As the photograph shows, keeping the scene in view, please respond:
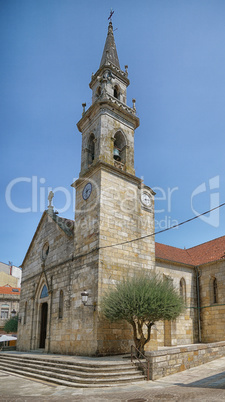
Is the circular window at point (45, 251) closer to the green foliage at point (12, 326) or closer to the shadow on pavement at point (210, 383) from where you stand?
the green foliage at point (12, 326)

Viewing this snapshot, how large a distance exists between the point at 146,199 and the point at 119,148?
346 centimetres

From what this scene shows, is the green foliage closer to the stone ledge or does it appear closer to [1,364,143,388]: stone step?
[1,364,143,388]: stone step

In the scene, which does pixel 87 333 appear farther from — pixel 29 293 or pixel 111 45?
pixel 111 45

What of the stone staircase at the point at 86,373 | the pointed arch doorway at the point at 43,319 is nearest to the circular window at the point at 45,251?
the pointed arch doorway at the point at 43,319

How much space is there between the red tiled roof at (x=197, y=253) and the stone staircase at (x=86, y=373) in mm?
9625

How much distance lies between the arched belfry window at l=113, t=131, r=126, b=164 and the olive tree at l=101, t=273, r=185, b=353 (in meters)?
7.86

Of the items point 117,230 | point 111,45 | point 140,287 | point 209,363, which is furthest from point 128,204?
point 111,45

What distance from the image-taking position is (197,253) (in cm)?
2480

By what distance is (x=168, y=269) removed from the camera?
2075 cm

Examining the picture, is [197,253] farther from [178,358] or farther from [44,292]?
[178,358]

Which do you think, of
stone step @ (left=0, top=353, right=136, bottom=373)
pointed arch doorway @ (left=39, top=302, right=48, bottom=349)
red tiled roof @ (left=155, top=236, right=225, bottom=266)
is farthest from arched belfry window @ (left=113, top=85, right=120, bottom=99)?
stone step @ (left=0, top=353, right=136, bottom=373)

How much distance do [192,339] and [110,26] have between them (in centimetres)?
2214

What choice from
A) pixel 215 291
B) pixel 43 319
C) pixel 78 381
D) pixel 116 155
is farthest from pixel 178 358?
pixel 43 319

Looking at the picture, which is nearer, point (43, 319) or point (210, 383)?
point (210, 383)
